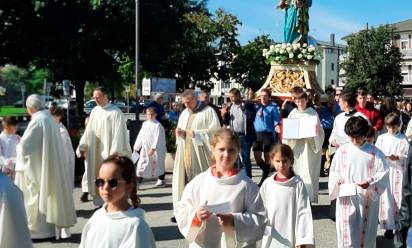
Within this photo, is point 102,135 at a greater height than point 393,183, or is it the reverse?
point 102,135

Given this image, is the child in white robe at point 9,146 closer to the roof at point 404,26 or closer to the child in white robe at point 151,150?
the child in white robe at point 151,150

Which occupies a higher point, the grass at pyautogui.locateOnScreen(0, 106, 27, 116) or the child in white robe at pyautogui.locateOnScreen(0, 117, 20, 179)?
the grass at pyautogui.locateOnScreen(0, 106, 27, 116)

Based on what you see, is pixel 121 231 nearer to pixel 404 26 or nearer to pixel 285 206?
pixel 285 206

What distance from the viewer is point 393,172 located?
26.5 feet

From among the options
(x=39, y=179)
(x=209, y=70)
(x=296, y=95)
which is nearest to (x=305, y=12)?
(x=296, y=95)

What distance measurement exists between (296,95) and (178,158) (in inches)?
80.4

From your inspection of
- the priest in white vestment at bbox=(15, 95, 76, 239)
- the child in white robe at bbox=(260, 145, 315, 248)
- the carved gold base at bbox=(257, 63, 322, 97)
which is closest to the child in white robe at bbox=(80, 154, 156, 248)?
the child in white robe at bbox=(260, 145, 315, 248)

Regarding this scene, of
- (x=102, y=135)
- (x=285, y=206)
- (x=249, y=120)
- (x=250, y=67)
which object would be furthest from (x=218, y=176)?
(x=250, y=67)

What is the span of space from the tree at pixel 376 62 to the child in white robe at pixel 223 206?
1841 inches

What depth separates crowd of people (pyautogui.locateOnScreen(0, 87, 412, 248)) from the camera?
410 centimetres

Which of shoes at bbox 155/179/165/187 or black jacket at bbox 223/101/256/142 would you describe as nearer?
black jacket at bbox 223/101/256/142

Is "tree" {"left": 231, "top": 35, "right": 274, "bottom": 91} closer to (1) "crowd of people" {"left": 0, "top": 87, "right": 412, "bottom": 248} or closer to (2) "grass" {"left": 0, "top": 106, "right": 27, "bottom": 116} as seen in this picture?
(1) "crowd of people" {"left": 0, "top": 87, "right": 412, "bottom": 248}

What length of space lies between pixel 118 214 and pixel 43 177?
4.83m

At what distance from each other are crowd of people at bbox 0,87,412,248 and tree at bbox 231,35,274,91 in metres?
34.4
